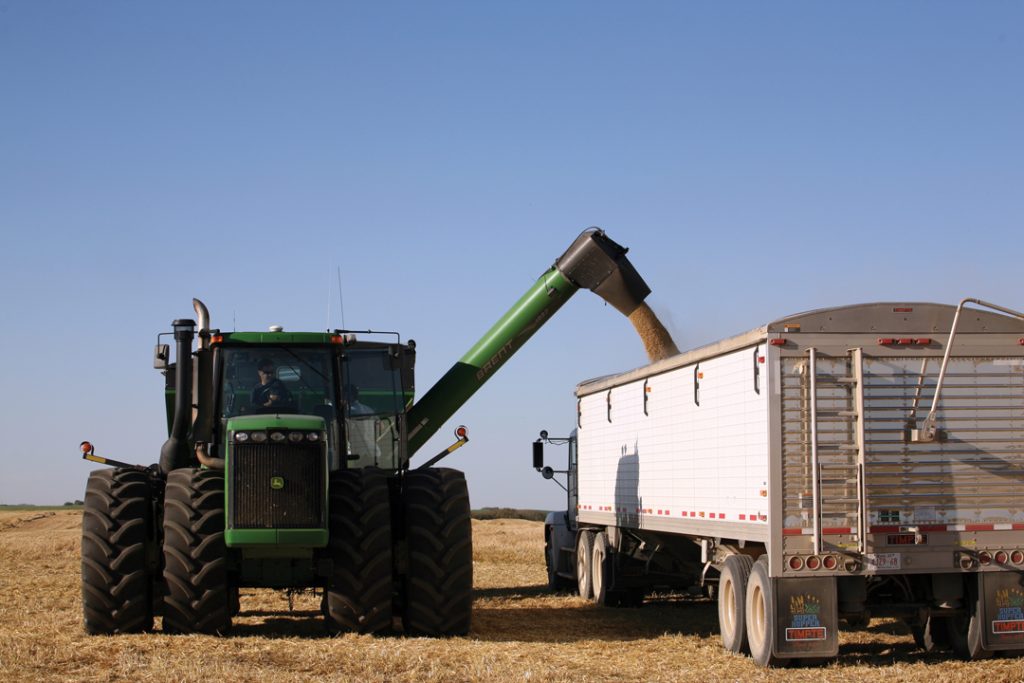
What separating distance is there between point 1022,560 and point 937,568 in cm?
95

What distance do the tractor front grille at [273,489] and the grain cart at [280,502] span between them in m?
0.01

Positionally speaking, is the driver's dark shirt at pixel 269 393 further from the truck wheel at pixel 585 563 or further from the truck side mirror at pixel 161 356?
the truck wheel at pixel 585 563

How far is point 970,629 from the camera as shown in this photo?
41.7ft

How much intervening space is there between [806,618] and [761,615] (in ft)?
1.89

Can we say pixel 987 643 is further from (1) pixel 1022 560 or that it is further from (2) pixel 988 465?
(2) pixel 988 465

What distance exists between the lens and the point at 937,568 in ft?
40.8

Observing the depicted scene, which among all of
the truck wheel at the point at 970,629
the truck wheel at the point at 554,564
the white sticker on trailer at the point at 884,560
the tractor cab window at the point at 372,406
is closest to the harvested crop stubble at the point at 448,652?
the truck wheel at the point at 970,629

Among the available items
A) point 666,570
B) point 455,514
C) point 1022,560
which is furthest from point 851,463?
point 666,570

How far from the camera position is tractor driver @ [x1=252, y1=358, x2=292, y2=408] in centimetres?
1394

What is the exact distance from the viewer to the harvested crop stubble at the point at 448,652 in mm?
10992

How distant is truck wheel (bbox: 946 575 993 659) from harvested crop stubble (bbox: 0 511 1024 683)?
0.56ft

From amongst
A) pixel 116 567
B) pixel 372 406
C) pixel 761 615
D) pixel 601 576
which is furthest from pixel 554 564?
pixel 116 567

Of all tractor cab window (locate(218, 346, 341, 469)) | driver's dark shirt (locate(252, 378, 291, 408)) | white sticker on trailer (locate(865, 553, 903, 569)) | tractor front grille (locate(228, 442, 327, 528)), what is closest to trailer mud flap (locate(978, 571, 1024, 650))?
white sticker on trailer (locate(865, 553, 903, 569))

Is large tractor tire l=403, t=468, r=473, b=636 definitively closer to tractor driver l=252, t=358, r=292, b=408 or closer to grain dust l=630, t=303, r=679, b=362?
tractor driver l=252, t=358, r=292, b=408
